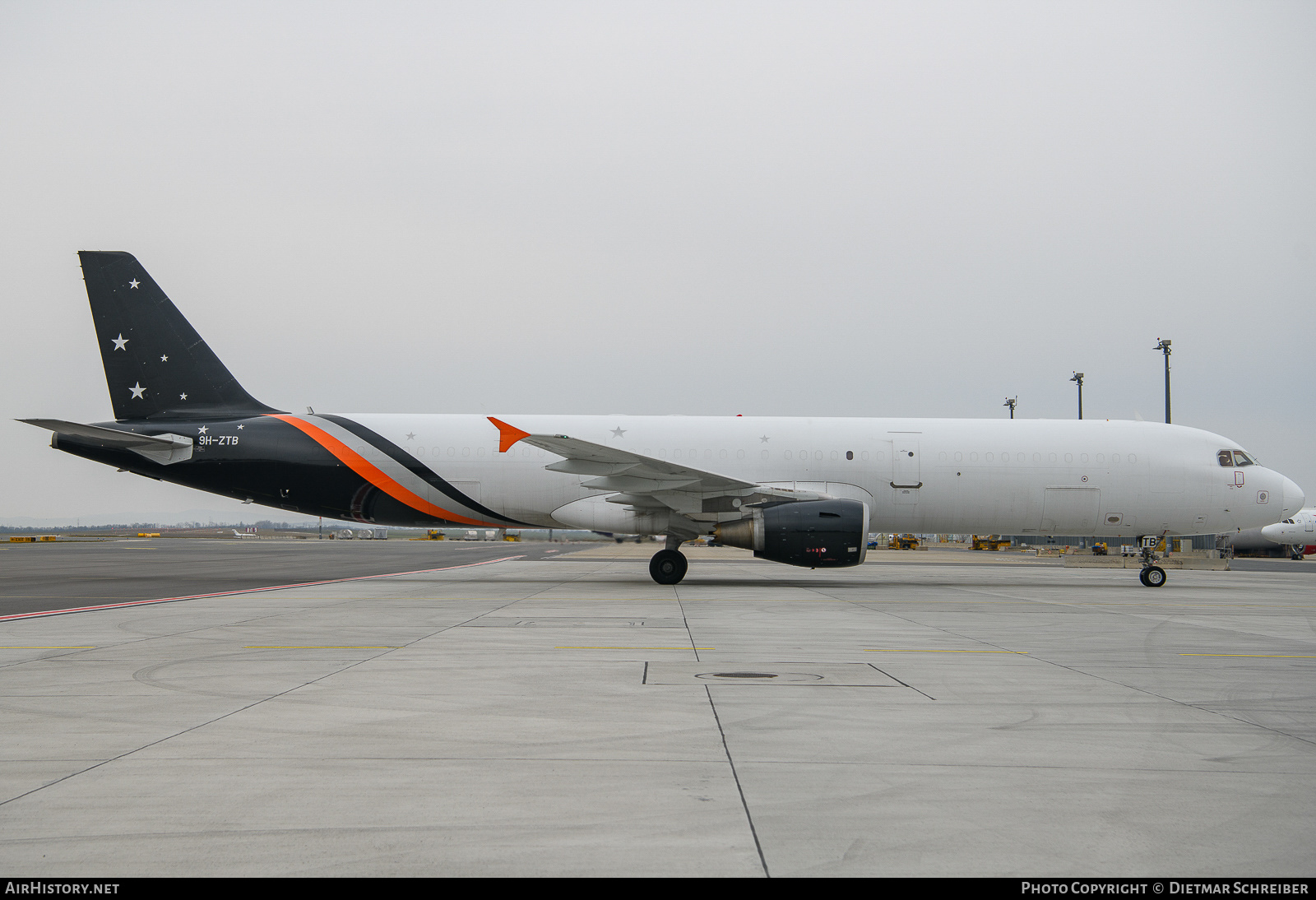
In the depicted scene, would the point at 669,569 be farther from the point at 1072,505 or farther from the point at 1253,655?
the point at 1253,655

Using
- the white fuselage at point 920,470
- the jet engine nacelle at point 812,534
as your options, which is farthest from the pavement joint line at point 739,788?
the white fuselage at point 920,470

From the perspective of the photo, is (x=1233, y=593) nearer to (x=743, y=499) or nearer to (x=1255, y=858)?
(x=743, y=499)

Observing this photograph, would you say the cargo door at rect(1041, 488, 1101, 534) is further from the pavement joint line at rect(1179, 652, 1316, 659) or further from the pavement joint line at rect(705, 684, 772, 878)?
the pavement joint line at rect(705, 684, 772, 878)

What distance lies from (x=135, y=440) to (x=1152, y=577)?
2212 cm

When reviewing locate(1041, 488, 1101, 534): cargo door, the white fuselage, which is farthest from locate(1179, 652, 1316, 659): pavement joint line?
locate(1041, 488, 1101, 534): cargo door

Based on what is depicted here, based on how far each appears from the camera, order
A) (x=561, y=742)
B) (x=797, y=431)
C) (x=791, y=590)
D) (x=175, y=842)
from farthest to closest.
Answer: (x=797, y=431) < (x=791, y=590) < (x=561, y=742) < (x=175, y=842)

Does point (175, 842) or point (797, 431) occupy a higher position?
point (797, 431)

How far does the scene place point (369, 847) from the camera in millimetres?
Result: 3312

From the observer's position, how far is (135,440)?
58.5 ft

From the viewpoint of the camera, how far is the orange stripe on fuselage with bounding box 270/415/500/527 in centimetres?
1819

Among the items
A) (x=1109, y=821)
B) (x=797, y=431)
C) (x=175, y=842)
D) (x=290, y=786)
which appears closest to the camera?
(x=175, y=842)

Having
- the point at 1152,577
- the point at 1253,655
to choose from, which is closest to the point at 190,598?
the point at 1253,655

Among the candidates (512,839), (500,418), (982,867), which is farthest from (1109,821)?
(500,418)

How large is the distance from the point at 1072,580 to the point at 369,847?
22197mm
